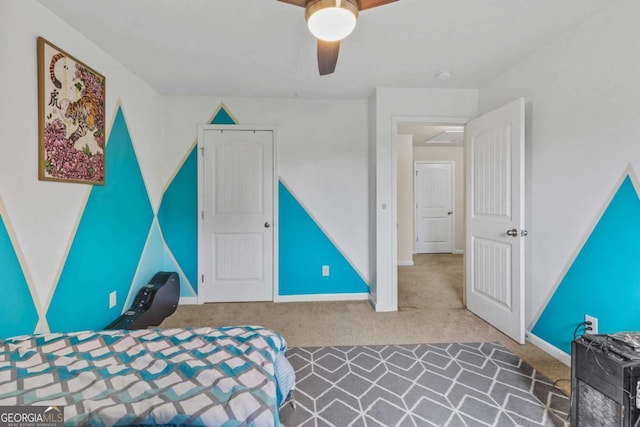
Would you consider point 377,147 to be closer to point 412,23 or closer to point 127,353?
point 412,23

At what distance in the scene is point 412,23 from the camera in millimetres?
1895

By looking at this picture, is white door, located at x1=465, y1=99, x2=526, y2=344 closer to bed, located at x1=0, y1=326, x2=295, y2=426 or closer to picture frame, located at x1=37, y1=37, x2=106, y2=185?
bed, located at x1=0, y1=326, x2=295, y2=426

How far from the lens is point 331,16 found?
1230 millimetres

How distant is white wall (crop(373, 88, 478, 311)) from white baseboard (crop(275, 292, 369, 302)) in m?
0.37

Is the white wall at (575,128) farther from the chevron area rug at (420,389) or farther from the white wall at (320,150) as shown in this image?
the white wall at (320,150)

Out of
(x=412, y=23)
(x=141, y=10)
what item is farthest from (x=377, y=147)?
(x=141, y=10)

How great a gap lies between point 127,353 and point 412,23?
2442 mm

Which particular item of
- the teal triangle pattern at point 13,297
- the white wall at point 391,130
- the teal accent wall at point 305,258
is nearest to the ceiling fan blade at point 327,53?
the white wall at point 391,130

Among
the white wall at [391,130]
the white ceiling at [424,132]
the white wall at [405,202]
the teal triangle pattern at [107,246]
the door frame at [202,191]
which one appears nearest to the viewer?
the teal triangle pattern at [107,246]

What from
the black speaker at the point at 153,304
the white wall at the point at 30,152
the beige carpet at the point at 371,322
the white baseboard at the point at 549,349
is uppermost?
the white wall at the point at 30,152

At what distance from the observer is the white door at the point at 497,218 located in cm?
229

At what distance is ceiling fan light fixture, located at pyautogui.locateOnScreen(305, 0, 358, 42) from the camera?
121 cm

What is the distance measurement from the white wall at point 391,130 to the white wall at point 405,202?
2.17m

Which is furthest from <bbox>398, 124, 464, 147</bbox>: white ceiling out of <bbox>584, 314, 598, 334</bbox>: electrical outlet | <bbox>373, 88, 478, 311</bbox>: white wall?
<bbox>584, 314, 598, 334</bbox>: electrical outlet
